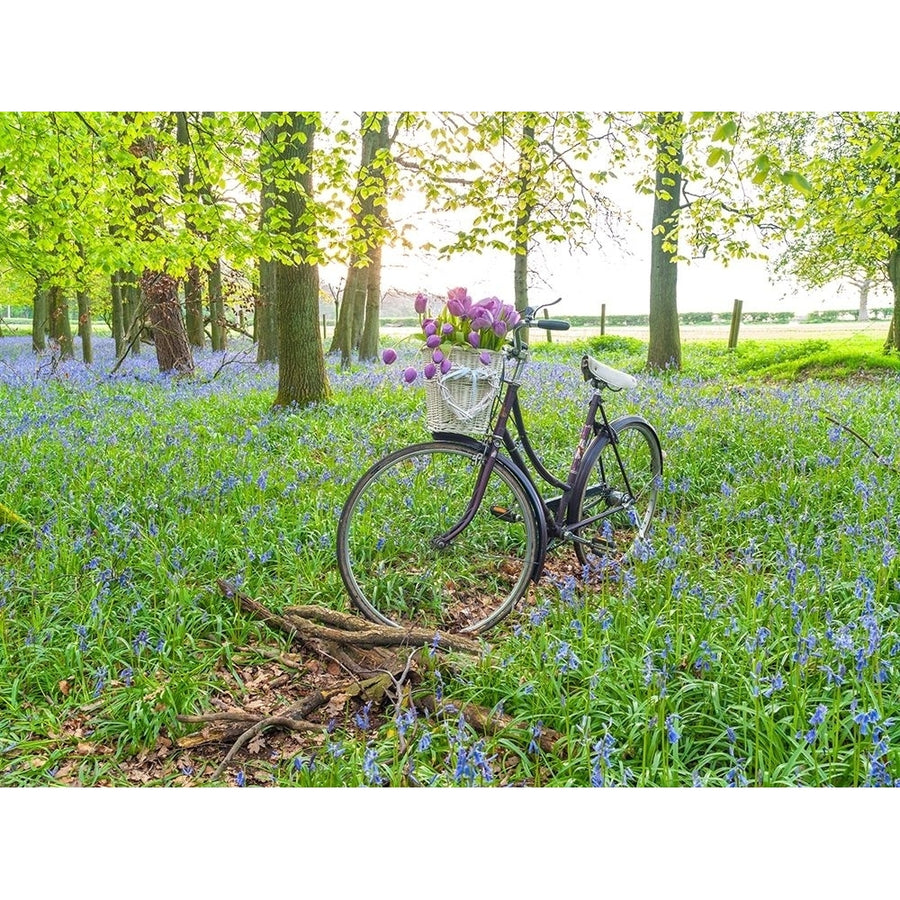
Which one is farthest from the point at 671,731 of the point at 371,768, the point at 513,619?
the point at 513,619

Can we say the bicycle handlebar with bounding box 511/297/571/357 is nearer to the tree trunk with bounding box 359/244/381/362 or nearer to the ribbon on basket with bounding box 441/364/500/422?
the ribbon on basket with bounding box 441/364/500/422

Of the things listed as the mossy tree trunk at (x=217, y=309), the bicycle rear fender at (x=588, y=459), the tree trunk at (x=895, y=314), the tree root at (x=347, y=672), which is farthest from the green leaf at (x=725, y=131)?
the mossy tree trunk at (x=217, y=309)

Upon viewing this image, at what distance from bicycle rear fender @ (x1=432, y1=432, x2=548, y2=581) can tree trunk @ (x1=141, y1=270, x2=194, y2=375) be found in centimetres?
729

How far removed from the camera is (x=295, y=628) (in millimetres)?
2750

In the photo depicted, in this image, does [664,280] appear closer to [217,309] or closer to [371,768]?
[371,768]

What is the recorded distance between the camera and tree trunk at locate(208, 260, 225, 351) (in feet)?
35.4

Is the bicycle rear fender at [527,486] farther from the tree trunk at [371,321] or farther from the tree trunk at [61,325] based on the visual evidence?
the tree trunk at [61,325]

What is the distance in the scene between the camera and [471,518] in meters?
2.82

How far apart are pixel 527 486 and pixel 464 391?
1.59 feet

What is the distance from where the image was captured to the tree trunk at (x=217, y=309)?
425 inches

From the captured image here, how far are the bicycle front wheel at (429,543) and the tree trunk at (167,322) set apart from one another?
6.90 metres

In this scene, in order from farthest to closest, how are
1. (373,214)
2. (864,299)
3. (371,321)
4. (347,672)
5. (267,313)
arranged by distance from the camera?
1. (371,321)
2. (267,313)
3. (864,299)
4. (373,214)
5. (347,672)

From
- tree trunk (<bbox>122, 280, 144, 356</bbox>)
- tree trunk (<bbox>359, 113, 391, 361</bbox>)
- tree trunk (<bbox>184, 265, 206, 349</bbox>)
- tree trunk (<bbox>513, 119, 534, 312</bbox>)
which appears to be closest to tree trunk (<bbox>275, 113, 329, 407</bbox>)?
tree trunk (<bbox>359, 113, 391, 361</bbox>)
